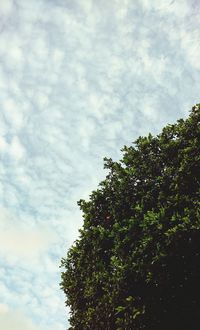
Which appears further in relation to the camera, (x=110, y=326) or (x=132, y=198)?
(x=132, y=198)

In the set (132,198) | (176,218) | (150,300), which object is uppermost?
(132,198)

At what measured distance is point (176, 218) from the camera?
20.2 meters

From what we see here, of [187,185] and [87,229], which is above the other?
[87,229]

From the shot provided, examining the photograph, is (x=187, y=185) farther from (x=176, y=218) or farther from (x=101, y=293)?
(x=101, y=293)

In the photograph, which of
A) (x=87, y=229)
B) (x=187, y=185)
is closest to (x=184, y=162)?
(x=187, y=185)

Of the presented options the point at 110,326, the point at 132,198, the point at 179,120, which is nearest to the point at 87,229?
the point at 132,198

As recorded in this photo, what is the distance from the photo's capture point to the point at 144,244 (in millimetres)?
20438

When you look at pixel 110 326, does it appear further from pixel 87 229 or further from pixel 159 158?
pixel 159 158

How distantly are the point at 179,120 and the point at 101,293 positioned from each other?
12232 mm

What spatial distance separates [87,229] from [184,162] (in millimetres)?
8069

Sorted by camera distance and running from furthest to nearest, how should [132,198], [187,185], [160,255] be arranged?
1. [132,198]
2. [187,185]
3. [160,255]

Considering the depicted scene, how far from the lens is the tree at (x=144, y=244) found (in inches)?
787

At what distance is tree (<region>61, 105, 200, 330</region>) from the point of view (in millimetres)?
19984

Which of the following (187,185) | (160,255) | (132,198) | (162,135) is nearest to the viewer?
(160,255)
